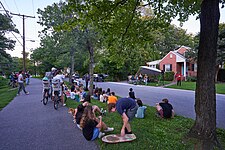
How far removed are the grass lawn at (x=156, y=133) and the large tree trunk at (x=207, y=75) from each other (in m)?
0.41

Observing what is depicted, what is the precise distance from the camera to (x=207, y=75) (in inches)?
167

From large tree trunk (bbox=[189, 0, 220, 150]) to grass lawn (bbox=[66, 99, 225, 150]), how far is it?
0.41m

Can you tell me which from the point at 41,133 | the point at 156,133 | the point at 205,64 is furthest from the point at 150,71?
the point at 41,133

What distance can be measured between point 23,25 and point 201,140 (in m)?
25.2

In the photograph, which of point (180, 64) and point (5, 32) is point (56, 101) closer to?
point (5, 32)

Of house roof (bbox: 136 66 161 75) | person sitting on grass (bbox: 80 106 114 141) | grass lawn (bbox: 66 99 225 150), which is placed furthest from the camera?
house roof (bbox: 136 66 161 75)

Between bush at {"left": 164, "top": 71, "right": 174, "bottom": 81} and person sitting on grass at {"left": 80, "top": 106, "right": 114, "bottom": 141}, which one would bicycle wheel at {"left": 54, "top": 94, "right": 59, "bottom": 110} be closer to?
person sitting on grass at {"left": 80, "top": 106, "right": 114, "bottom": 141}

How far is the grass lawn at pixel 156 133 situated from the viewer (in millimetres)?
4062

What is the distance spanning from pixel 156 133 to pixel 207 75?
207 cm

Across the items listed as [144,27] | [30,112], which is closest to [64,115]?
[30,112]

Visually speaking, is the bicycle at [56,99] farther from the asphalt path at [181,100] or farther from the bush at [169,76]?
the bush at [169,76]

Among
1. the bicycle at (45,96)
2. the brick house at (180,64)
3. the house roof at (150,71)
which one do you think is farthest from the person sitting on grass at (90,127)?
the brick house at (180,64)

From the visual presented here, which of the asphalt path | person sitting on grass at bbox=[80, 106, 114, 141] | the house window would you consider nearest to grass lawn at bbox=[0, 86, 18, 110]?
person sitting on grass at bbox=[80, 106, 114, 141]

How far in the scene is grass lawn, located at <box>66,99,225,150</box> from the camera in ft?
13.3
